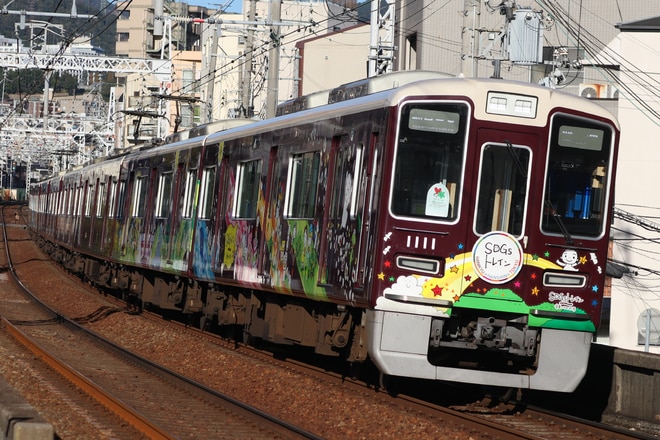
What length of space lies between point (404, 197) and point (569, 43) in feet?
91.0

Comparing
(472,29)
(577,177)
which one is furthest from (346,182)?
(472,29)

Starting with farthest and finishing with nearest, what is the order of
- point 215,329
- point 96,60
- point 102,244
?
point 96,60 < point 102,244 < point 215,329

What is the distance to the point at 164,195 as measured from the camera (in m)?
18.7

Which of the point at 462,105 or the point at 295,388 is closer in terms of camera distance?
the point at 462,105

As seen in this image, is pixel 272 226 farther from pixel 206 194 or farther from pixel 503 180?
pixel 503 180

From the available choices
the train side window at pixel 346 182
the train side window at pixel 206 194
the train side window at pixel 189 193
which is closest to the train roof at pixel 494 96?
the train side window at pixel 346 182

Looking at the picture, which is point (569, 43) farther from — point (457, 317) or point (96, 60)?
point (457, 317)

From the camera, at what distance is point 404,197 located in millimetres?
9734

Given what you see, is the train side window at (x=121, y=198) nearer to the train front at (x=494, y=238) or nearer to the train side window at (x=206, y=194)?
the train side window at (x=206, y=194)

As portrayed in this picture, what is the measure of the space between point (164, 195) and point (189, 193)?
1837 millimetres

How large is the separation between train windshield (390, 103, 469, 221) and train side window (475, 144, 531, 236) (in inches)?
9.2

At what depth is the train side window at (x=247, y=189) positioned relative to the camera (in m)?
13.5

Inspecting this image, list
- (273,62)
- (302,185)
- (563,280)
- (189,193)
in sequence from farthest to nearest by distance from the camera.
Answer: (273,62), (189,193), (302,185), (563,280)

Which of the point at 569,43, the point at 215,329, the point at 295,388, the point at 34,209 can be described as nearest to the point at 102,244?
the point at 215,329
